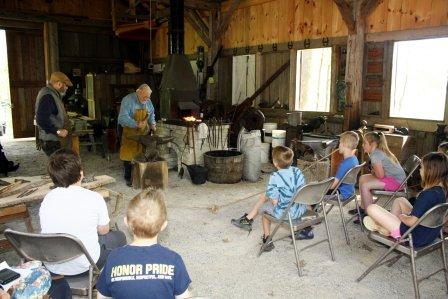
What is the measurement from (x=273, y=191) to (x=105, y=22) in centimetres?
1098

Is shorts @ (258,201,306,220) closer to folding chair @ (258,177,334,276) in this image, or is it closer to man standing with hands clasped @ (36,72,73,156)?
folding chair @ (258,177,334,276)

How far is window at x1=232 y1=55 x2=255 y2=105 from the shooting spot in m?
9.60

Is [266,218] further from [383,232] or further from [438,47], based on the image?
[438,47]

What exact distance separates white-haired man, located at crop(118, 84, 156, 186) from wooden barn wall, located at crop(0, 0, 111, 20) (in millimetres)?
7194

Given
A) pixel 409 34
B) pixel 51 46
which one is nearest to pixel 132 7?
pixel 51 46

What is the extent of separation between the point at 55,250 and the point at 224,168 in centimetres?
439

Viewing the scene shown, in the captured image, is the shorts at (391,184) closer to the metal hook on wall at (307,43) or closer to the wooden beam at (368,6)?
the wooden beam at (368,6)

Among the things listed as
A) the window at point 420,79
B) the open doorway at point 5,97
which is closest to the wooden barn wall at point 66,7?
the open doorway at point 5,97

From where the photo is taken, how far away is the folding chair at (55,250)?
2150 millimetres

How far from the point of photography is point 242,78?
992 cm

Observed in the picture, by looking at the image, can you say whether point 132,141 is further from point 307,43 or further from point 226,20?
point 226,20

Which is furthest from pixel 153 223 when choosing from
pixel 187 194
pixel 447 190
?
pixel 187 194

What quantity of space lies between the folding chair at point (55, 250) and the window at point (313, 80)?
654cm

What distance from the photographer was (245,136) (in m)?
6.81
